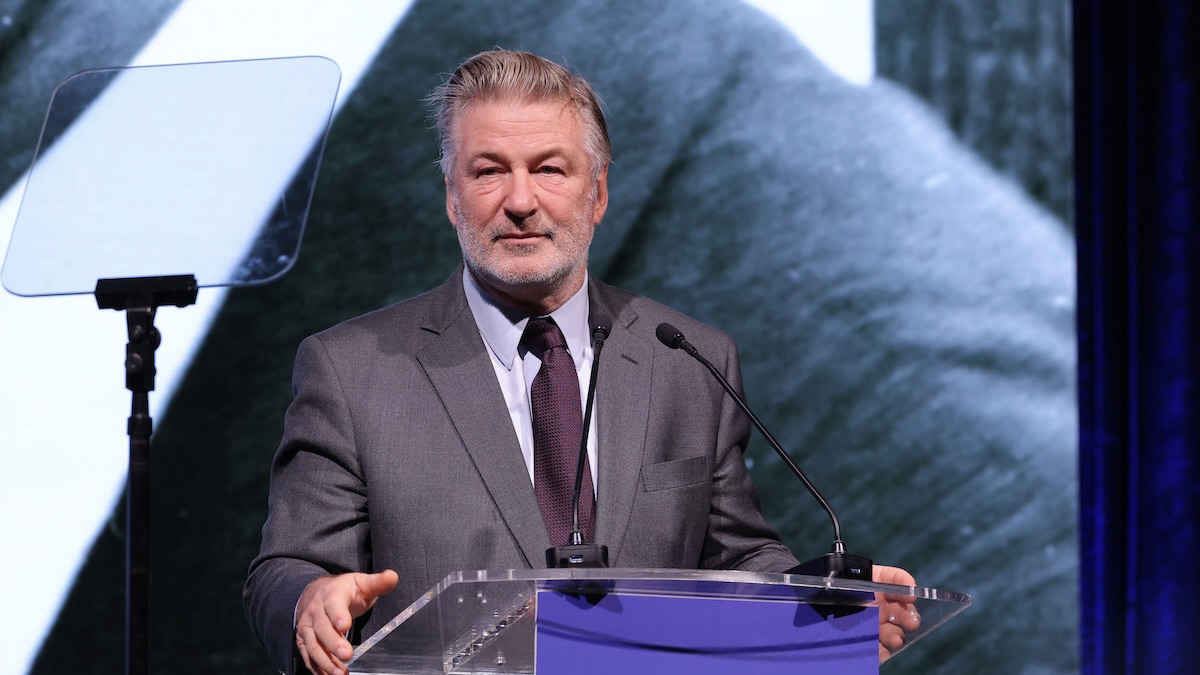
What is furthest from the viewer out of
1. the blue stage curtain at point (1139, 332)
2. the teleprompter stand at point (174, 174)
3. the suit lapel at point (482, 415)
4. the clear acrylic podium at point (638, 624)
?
the blue stage curtain at point (1139, 332)

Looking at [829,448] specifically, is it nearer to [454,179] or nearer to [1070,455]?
[1070,455]

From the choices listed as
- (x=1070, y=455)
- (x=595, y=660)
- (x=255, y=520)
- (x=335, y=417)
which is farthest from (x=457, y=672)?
(x=1070, y=455)

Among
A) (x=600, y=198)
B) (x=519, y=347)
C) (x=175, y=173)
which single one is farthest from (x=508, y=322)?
(x=175, y=173)

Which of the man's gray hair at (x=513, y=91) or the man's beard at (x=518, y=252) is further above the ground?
the man's gray hair at (x=513, y=91)

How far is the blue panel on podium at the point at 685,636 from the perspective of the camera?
1250mm

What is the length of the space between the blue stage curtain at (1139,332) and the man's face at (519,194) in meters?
1.52

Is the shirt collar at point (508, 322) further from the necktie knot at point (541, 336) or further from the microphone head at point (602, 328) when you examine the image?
the microphone head at point (602, 328)

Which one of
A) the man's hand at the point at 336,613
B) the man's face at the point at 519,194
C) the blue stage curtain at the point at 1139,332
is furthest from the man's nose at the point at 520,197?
the blue stage curtain at the point at 1139,332

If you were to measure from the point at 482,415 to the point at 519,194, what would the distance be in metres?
0.38

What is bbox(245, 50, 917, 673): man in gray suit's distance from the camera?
1866 mm

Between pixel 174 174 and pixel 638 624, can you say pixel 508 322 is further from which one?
pixel 638 624

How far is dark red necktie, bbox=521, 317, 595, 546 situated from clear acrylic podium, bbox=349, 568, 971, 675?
517mm

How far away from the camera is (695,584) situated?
1.25 metres

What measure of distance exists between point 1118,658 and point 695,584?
2.02 meters
